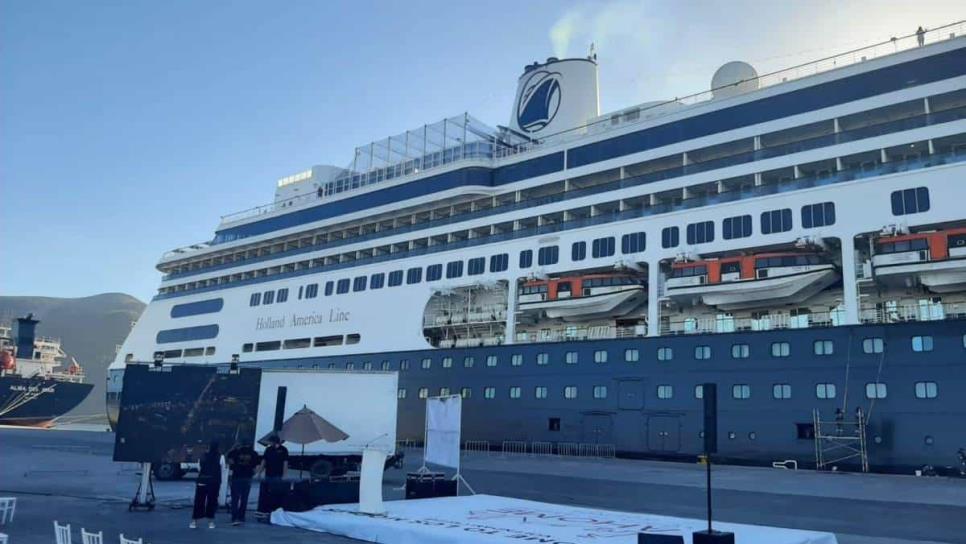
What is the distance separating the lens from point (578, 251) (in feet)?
91.6

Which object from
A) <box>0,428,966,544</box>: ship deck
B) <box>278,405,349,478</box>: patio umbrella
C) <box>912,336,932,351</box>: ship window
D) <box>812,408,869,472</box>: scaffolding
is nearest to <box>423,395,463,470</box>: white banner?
<box>0,428,966,544</box>: ship deck

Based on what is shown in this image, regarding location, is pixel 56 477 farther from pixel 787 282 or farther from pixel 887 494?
pixel 787 282

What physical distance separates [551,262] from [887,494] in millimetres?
16039

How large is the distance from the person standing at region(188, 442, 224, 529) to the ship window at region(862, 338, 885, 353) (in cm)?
1781

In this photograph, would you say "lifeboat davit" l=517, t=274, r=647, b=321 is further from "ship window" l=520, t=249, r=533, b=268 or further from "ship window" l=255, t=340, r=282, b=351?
"ship window" l=255, t=340, r=282, b=351

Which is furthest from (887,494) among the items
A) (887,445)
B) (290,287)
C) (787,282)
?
(290,287)

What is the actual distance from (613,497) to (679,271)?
490 inches

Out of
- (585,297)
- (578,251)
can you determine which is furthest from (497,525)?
(578,251)

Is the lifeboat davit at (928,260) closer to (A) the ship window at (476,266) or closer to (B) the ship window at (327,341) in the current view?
(A) the ship window at (476,266)

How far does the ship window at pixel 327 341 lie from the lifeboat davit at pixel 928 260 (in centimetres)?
2422

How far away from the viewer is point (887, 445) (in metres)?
19.3

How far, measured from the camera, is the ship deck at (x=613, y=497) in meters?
9.62

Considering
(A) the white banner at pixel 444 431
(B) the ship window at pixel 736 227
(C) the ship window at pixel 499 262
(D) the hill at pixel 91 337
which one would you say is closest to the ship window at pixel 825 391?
(B) the ship window at pixel 736 227

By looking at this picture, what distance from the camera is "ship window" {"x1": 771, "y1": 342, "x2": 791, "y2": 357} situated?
70.2 feet
